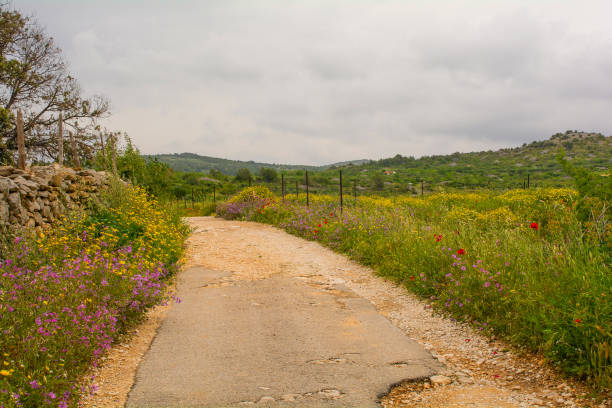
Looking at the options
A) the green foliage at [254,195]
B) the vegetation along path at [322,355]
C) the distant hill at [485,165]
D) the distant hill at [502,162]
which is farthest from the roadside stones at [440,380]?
the distant hill at [502,162]

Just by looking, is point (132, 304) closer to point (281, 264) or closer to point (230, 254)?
point (281, 264)

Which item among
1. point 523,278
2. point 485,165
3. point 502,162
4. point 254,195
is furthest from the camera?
point 502,162

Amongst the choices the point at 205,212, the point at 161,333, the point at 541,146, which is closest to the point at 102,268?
the point at 161,333

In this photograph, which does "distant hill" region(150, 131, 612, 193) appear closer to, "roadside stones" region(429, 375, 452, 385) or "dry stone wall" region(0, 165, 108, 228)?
"dry stone wall" region(0, 165, 108, 228)

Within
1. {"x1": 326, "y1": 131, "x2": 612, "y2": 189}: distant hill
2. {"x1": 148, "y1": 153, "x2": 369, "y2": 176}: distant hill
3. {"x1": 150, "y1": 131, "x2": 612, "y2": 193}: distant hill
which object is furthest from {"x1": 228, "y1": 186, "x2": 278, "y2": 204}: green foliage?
{"x1": 148, "y1": 153, "x2": 369, "y2": 176}: distant hill

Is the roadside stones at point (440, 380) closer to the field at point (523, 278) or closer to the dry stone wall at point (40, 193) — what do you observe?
the field at point (523, 278)

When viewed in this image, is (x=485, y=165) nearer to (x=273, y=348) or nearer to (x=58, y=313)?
(x=273, y=348)

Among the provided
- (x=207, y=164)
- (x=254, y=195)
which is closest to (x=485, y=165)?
(x=254, y=195)

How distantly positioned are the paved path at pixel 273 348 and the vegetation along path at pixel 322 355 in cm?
1

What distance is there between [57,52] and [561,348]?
20.1m

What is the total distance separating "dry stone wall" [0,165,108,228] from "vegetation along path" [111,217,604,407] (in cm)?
252

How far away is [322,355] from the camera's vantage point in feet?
12.6

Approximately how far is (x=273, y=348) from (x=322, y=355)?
20.6 inches

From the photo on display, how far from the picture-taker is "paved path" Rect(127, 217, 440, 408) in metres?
3.10
